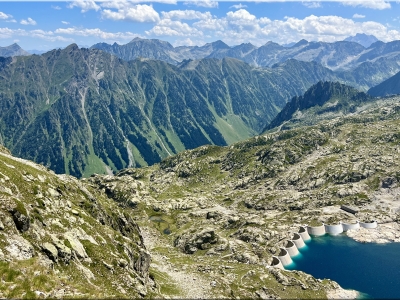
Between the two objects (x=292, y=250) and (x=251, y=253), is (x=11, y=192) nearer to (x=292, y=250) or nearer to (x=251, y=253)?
(x=251, y=253)

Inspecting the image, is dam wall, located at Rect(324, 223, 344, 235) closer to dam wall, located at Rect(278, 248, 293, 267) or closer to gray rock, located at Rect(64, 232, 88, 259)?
dam wall, located at Rect(278, 248, 293, 267)

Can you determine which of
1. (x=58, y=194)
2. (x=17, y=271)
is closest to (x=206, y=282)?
(x=58, y=194)

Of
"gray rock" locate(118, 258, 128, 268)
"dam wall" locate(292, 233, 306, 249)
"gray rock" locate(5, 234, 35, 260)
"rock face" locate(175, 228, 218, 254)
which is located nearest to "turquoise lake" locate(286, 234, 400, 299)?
"dam wall" locate(292, 233, 306, 249)

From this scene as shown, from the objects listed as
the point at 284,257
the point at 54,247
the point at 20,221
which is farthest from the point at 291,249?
the point at 20,221

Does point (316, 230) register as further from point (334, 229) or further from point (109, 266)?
point (109, 266)

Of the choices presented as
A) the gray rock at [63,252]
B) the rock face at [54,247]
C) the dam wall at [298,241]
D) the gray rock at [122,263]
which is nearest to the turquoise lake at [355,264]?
the dam wall at [298,241]

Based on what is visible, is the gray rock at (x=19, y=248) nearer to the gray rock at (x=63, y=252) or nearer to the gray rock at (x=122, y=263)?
the gray rock at (x=63, y=252)
